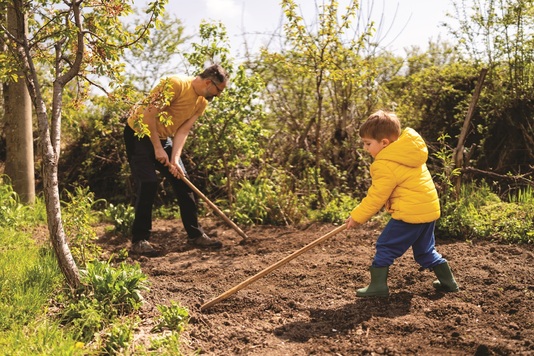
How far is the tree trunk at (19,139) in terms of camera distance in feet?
21.3

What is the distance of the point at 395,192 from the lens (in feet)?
12.6

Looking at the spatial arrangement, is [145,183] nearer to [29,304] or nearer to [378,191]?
[29,304]

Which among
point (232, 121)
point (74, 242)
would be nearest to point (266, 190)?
point (232, 121)

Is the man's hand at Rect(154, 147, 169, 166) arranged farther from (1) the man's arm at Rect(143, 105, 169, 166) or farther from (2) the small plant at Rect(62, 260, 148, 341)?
(2) the small plant at Rect(62, 260, 148, 341)

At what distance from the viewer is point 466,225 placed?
546 centimetres

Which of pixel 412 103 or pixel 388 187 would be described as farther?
pixel 412 103

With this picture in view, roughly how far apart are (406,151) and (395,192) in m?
0.31

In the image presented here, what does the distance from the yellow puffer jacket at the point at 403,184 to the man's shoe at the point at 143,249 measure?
8.01ft

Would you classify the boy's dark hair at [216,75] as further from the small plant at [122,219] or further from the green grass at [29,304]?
the green grass at [29,304]

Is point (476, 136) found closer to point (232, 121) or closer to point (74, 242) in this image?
point (232, 121)

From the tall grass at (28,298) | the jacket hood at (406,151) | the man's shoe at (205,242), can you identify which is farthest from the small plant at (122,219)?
the jacket hood at (406,151)

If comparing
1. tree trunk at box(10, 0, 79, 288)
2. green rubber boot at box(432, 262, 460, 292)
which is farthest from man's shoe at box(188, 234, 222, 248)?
green rubber boot at box(432, 262, 460, 292)

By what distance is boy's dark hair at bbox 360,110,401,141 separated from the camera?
3.76m

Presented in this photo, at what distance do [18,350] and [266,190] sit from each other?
4.07 metres
